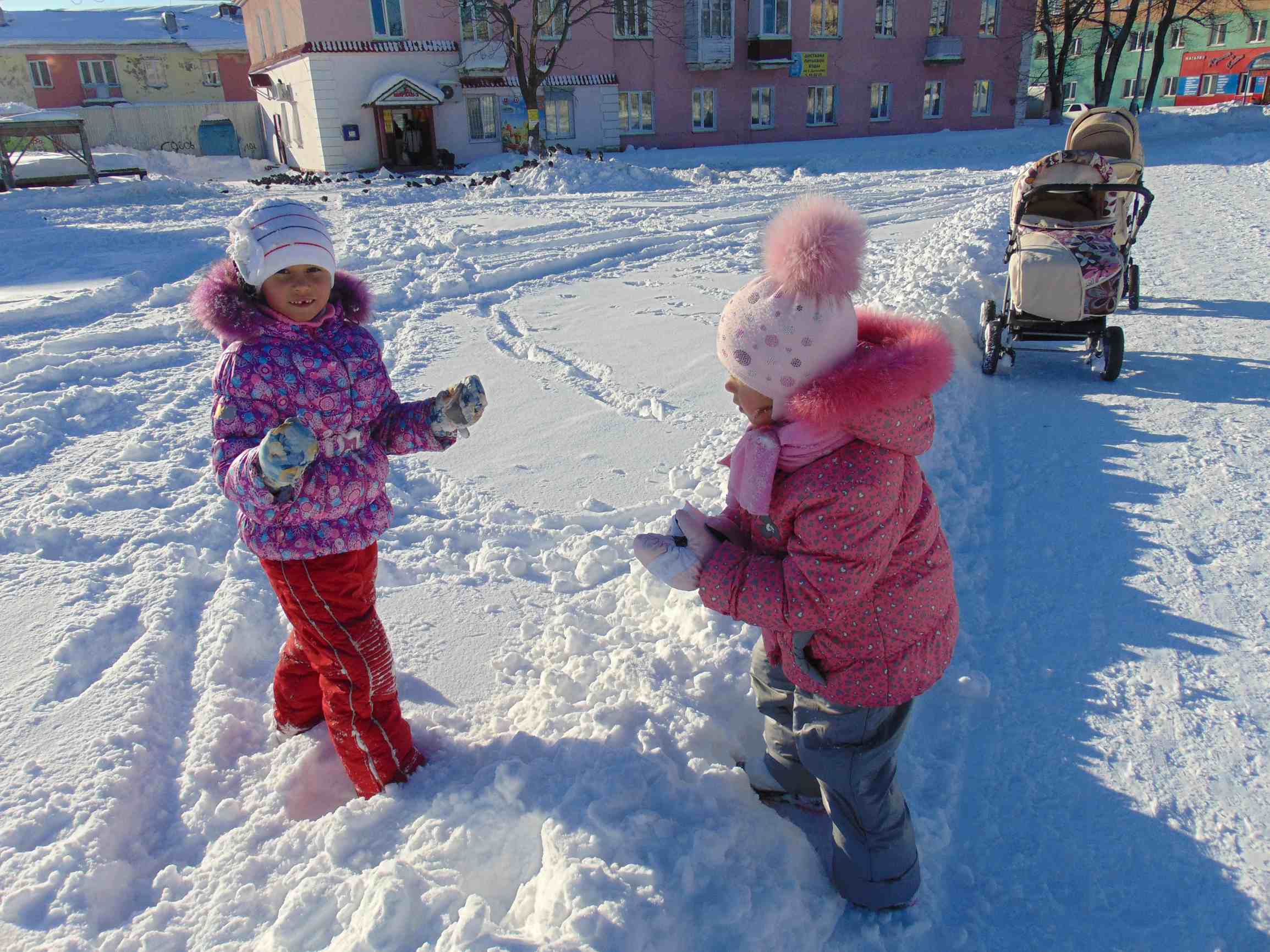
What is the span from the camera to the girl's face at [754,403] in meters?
1.83

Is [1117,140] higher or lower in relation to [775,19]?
lower

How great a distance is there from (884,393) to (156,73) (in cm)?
4625

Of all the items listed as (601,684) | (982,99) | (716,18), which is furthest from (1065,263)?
(982,99)

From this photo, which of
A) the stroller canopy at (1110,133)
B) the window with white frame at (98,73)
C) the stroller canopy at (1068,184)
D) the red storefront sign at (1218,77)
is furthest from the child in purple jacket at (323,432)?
the red storefront sign at (1218,77)

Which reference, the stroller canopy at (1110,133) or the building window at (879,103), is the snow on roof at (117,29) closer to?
the building window at (879,103)

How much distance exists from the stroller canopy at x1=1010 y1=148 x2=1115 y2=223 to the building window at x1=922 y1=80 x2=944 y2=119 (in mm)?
30427

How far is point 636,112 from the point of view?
29.0 meters

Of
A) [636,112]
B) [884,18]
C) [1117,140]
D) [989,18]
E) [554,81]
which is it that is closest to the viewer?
[1117,140]

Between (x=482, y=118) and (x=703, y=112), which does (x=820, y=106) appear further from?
(x=482, y=118)

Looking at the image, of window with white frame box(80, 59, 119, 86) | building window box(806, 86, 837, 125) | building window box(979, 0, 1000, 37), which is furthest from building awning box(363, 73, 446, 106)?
building window box(979, 0, 1000, 37)

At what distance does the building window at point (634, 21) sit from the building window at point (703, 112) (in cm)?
256

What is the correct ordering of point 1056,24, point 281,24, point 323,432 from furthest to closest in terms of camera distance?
point 1056,24 → point 281,24 → point 323,432

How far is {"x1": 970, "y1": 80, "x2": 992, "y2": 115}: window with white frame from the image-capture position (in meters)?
33.5

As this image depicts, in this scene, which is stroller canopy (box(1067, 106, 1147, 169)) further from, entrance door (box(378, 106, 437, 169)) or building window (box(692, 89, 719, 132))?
building window (box(692, 89, 719, 132))
